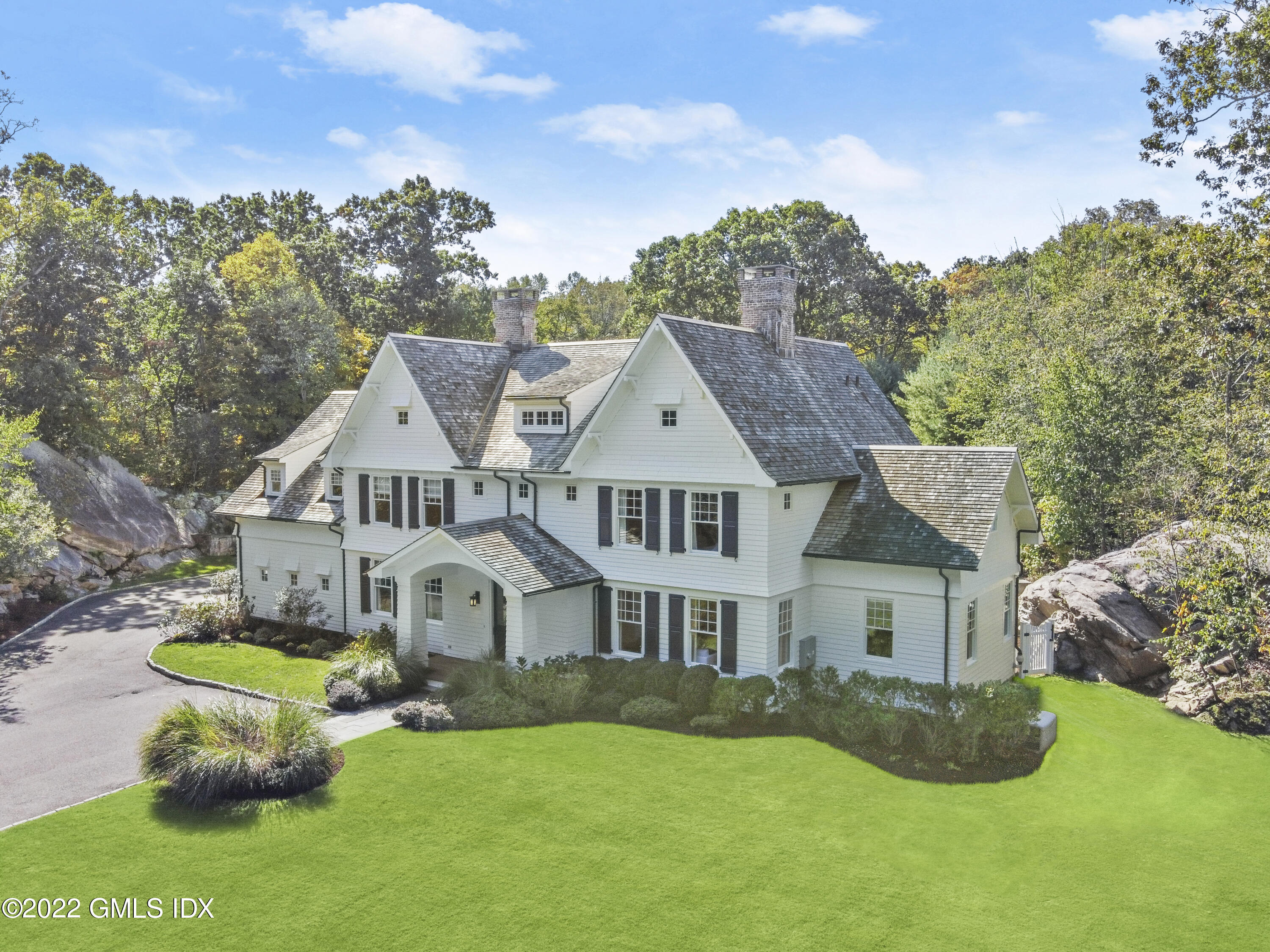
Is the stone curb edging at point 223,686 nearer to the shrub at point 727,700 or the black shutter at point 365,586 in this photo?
the black shutter at point 365,586

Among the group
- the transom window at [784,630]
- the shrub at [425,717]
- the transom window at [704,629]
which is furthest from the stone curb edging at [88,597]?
the transom window at [784,630]

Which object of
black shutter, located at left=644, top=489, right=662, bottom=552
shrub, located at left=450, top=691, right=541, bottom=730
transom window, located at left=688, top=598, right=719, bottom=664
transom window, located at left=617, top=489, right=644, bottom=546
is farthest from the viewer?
transom window, located at left=617, top=489, right=644, bottom=546

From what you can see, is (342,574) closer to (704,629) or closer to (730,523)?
(704,629)

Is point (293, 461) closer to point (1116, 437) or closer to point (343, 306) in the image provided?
point (1116, 437)

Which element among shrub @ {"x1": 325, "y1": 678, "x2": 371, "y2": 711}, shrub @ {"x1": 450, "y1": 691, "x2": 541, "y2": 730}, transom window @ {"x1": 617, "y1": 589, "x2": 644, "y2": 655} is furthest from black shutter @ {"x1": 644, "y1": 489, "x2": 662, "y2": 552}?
shrub @ {"x1": 325, "y1": 678, "x2": 371, "y2": 711}

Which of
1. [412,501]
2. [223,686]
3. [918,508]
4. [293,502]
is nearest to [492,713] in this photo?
[223,686]

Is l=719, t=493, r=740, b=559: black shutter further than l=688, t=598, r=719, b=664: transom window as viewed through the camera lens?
No

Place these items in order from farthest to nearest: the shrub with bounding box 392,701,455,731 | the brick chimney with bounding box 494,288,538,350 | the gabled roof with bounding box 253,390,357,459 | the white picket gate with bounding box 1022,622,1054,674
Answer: the gabled roof with bounding box 253,390,357,459 → the brick chimney with bounding box 494,288,538,350 → the white picket gate with bounding box 1022,622,1054,674 → the shrub with bounding box 392,701,455,731

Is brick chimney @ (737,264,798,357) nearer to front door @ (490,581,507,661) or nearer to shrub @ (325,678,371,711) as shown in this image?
front door @ (490,581,507,661)
